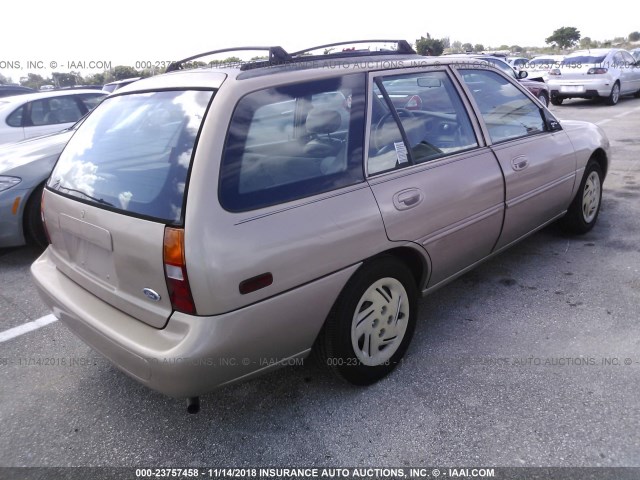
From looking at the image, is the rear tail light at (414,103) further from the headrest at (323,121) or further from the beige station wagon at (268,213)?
the headrest at (323,121)

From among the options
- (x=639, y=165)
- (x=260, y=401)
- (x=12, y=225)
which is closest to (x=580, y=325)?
(x=260, y=401)

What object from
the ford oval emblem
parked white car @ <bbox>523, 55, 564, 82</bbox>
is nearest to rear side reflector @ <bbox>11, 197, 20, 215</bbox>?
the ford oval emblem

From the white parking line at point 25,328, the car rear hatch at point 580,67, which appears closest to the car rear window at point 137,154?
the white parking line at point 25,328

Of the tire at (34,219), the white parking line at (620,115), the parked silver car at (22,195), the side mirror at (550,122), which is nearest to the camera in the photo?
the side mirror at (550,122)

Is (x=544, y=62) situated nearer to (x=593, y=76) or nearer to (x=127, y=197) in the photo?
(x=593, y=76)

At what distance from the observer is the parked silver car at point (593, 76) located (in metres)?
14.4

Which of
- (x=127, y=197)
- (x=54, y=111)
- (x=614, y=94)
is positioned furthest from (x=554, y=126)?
(x=614, y=94)

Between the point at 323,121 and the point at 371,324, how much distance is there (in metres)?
1.08

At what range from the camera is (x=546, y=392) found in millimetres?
2598

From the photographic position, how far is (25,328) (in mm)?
3496

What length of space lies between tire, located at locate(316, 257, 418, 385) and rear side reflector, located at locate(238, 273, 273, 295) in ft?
1.54

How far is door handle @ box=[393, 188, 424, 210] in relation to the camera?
2607 mm

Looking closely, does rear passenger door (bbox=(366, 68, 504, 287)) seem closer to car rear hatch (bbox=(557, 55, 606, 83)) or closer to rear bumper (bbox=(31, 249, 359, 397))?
rear bumper (bbox=(31, 249, 359, 397))

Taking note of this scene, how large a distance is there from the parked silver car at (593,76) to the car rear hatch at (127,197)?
1504 centimetres
